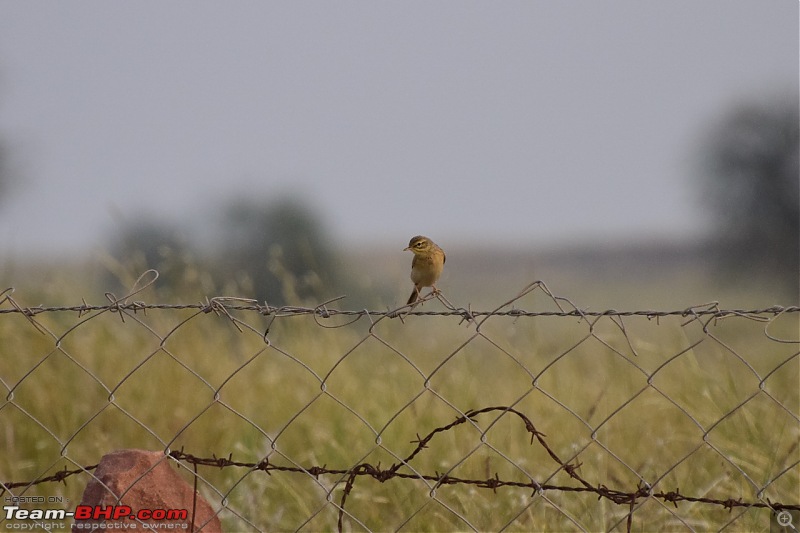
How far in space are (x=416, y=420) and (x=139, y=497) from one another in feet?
6.96

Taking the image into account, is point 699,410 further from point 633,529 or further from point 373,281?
point 373,281

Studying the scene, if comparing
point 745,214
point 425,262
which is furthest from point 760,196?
point 425,262

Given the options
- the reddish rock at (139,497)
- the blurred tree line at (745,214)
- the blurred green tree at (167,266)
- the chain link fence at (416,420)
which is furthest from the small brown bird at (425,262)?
the blurred tree line at (745,214)

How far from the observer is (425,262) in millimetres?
3354

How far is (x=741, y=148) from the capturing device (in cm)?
2552

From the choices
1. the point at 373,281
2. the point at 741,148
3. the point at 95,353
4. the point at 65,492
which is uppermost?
the point at 741,148

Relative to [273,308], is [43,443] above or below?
below

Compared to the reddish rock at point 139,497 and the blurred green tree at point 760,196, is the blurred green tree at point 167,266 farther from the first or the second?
the blurred green tree at point 760,196

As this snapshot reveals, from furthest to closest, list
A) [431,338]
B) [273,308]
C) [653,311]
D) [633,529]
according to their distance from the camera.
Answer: [431,338]
[633,529]
[273,308]
[653,311]

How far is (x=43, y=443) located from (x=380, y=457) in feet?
7.06

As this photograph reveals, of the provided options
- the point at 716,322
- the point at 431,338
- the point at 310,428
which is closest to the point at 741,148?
the point at 431,338

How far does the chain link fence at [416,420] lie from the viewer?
3.92 metres

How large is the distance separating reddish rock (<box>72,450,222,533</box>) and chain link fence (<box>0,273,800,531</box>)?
18.4 inches

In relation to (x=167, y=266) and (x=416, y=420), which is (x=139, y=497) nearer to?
(x=416, y=420)
